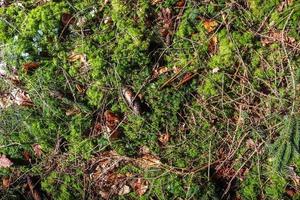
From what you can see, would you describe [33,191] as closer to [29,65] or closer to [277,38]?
[29,65]

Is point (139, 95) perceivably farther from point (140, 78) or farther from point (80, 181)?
point (80, 181)

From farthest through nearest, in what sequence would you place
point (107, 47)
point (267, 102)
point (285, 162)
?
1. point (107, 47)
2. point (267, 102)
3. point (285, 162)

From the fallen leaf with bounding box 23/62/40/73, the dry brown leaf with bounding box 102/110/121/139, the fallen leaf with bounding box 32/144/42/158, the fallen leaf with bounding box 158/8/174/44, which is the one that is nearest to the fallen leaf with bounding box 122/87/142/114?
the dry brown leaf with bounding box 102/110/121/139

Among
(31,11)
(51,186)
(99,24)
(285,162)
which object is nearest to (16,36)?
(31,11)

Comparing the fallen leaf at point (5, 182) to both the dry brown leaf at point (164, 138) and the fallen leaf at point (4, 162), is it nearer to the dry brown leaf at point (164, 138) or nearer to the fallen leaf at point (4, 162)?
the fallen leaf at point (4, 162)

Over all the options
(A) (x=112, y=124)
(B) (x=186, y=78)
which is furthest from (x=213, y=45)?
(A) (x=112, y=124)

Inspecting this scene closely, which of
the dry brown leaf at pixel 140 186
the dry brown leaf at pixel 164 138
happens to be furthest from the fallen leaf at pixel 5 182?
the dry brown leaf at pixel 164 138
